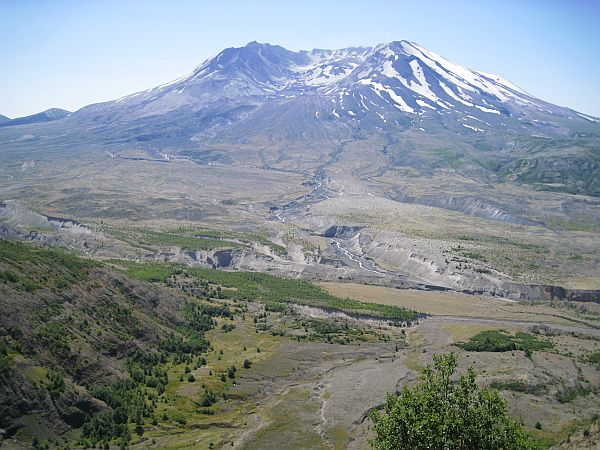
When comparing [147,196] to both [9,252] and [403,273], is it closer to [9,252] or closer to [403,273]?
[403,273]

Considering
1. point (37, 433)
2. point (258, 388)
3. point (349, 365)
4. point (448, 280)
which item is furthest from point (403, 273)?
point (37, 433)

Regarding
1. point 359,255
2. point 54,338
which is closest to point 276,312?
point 54,338

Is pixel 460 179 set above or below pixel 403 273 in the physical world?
above

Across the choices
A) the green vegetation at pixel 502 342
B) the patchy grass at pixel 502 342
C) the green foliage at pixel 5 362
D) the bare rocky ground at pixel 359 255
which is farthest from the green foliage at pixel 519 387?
the green foliage at pixel 5 362

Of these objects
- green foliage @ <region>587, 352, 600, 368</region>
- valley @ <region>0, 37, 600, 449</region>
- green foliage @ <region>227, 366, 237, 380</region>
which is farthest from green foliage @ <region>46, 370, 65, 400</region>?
green foliage @ <region>587, 352, 600, 368</region>

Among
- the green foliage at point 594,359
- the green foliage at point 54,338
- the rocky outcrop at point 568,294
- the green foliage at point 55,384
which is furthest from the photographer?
the rocky outcrop at point 568,294

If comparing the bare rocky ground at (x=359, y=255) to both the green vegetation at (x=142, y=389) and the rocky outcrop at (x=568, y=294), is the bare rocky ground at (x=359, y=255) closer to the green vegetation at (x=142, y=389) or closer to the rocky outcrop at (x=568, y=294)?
the rocky outcrop at (x=568, y=294)

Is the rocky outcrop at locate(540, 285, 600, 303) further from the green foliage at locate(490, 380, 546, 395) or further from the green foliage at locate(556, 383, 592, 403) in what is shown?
the green foliage at locate(490, 380, 546, 395)
